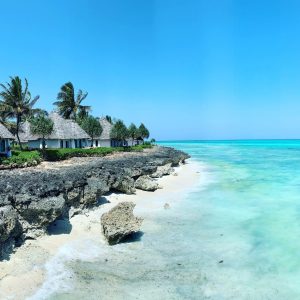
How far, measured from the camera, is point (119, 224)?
1377cm

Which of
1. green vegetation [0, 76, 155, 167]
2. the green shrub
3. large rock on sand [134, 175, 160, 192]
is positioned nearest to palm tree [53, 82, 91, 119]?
green vegetation [0, 76, 155, 167]

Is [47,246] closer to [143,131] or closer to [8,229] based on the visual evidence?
[8,229]

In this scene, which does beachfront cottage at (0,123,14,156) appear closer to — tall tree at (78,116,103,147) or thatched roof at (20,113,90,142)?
thatched roof at (20,113,90,142)

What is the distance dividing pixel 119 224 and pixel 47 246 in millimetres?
2719

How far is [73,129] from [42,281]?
144 feet

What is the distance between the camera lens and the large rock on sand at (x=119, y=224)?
1351 cm

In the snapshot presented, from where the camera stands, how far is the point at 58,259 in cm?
1186

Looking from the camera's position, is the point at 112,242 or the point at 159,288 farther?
the point at 112,242

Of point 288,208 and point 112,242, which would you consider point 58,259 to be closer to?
point 112,242

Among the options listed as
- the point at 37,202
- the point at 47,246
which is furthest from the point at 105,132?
the point at 47,246

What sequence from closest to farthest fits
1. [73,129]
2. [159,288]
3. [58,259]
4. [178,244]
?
1. [159,288]
2. [58,259]
3. [178,244]
4. [73,129]

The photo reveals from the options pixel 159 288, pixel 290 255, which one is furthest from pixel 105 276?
pixel 290 255

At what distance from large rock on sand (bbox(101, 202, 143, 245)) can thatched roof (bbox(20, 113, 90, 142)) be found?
37485 millimetres

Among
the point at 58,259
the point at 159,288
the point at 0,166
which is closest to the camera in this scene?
the point at 159,288
